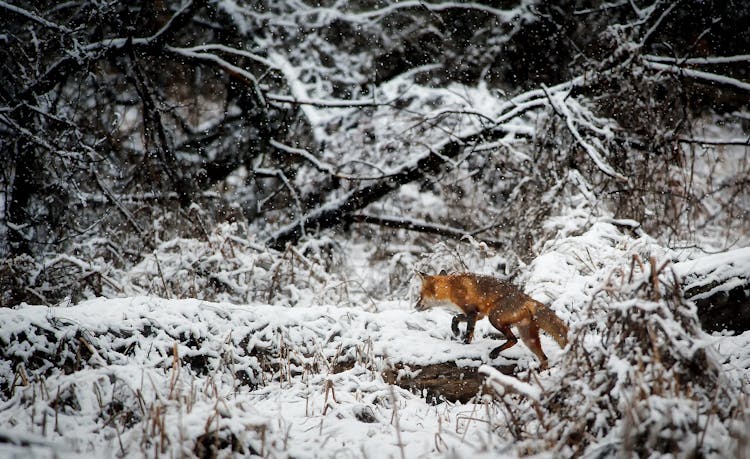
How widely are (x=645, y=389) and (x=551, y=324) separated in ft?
4.12

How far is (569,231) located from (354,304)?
301 centimetres

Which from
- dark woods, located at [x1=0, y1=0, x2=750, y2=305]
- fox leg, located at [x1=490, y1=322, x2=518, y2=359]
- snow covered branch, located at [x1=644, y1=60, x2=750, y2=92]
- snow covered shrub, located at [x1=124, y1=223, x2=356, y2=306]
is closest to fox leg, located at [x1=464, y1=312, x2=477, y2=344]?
fox leg, located at [x1=490, y1=322, x2=518, y2=359]

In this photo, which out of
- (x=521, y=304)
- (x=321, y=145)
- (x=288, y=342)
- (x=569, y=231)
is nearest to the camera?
(x=521, y=304)

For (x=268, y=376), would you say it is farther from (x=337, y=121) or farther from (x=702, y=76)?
(x=702, y=76)

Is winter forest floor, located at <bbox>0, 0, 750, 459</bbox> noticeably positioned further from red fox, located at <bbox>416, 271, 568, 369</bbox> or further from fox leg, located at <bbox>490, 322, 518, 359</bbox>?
red fox, located at <bbox>416, 271, 568, 369</bbox>

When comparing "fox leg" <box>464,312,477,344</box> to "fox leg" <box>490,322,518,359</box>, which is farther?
"fox leg" <box>464,312,477,344</box>

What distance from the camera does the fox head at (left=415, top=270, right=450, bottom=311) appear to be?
4.50 metres

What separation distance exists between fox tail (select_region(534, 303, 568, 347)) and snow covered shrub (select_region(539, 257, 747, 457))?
2.67 ft

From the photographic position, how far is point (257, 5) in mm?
10531

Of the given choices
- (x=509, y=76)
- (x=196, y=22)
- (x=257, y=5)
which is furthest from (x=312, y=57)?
(x=509, y=76)

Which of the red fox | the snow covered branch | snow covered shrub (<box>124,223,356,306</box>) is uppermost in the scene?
the snow covered branch

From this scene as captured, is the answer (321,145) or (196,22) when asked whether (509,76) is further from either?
(196,22)

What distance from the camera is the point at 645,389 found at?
7.79 feet

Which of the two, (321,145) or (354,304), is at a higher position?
(321,145)
